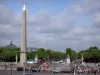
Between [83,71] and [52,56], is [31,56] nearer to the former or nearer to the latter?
[52,56]

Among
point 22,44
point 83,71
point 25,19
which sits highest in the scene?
point 25,19

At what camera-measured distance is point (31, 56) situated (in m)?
164

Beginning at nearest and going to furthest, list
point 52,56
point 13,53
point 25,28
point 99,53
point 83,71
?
point 83,71 → point 25,28 → point 13,53 → point 99,53 → point 52,56

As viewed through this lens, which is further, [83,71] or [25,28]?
[25,28]

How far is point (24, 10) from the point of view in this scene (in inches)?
2768

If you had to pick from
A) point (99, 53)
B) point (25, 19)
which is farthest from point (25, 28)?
point (99, 53)

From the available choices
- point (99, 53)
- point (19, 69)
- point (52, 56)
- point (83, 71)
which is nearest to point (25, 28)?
point (19, 69)

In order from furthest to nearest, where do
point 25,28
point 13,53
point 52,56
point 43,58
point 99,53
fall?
point 52,56
point 43,58
point 99,53
point 13,53
point 25,28

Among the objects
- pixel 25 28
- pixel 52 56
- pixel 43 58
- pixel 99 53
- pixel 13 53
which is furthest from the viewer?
pixel 52 56

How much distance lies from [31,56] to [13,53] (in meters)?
21.7

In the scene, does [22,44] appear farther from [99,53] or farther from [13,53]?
[99,53]

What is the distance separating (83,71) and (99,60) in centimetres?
9768

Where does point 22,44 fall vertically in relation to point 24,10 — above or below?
below

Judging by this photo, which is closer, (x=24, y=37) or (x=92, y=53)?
(x=24, y=37)
